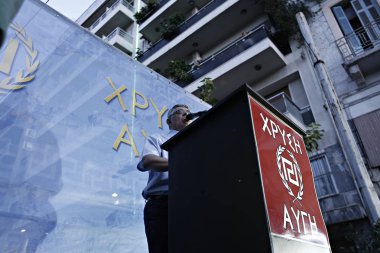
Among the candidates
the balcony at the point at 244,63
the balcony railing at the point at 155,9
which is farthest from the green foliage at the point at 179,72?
the balcony railing at the point at 155,9

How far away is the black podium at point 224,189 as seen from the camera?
0.89m

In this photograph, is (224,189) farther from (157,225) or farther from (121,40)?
(121,40)

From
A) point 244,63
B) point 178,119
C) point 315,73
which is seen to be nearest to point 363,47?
point 315,73

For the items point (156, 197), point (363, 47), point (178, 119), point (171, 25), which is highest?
point (171, 25)

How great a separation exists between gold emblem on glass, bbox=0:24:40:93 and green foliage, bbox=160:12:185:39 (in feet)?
39.9

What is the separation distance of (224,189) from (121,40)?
Result: 1710cm

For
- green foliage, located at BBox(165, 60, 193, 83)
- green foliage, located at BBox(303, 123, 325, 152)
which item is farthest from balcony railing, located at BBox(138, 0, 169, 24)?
green foliage, located at BBox(303, 123, 325, 152)

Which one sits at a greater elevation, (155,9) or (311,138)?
(155,9)

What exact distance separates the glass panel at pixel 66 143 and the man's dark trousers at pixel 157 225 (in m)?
0.73

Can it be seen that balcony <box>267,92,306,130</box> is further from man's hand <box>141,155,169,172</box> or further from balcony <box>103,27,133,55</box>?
balcony <box>103,27,133,55</box>

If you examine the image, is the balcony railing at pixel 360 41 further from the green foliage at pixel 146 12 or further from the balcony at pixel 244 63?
the green foliage at pixel 146 12

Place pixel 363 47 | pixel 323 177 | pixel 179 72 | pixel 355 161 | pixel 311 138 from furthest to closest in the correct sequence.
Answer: pixel 179 72 → pixel 363 47 → pixel 323 177 → pixel 355 161 → pixel 311 138

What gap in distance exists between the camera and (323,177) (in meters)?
8.63

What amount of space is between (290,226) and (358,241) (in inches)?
294
